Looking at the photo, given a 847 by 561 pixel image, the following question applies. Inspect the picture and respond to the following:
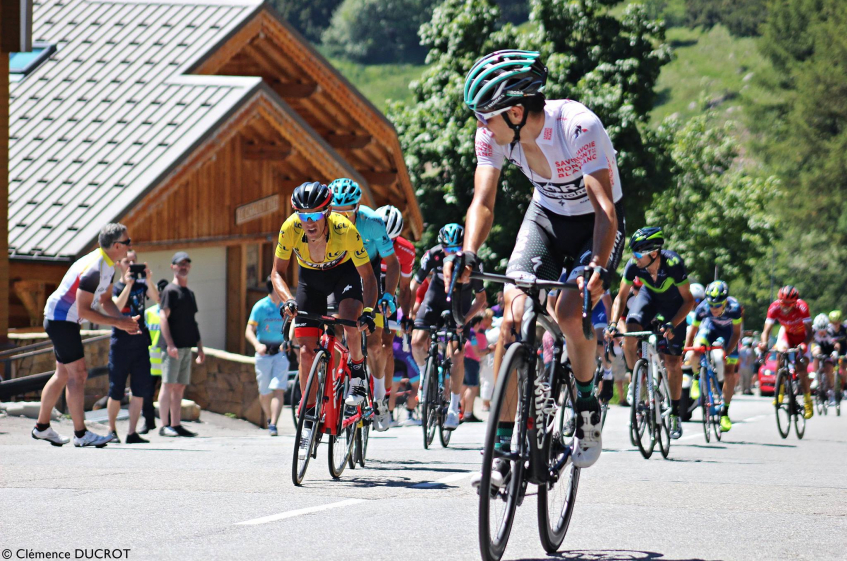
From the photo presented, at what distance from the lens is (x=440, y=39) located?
1305 inches

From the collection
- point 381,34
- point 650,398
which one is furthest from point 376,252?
point 381,34

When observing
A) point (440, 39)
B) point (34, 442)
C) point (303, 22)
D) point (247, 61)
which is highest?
point (303, 22)

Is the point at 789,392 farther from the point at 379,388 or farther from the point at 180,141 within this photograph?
the point at 180,141

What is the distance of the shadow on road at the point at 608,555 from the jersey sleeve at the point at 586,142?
180cm

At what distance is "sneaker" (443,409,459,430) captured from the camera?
12133 mm

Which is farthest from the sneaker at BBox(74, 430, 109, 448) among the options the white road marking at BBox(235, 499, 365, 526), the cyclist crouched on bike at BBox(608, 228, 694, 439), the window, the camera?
the window

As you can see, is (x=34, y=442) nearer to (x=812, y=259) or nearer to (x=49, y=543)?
(x=49, y=543)

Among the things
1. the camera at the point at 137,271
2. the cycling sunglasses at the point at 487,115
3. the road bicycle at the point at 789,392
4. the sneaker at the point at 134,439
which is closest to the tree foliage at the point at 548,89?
the road bicycle at the point at 789,392

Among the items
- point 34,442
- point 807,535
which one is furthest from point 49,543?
point 34,442

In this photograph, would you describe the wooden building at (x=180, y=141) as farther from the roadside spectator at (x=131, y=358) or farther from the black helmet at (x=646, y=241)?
the black helmet at (x=646, y=241)

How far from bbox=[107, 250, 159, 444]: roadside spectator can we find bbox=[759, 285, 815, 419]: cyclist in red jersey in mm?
8261

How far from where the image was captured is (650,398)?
1168 centimetres

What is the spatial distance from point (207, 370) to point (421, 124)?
663 inches

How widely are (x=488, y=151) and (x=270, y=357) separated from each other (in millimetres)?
9608
